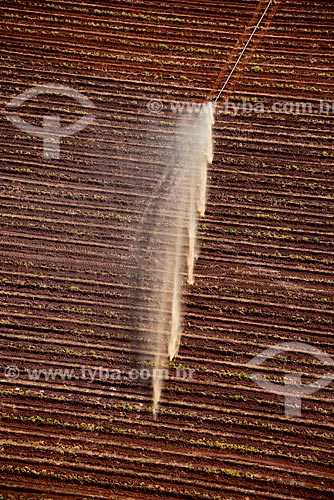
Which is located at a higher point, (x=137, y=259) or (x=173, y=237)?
(x=173, y=237)

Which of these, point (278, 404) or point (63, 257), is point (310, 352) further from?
point (63, 257)

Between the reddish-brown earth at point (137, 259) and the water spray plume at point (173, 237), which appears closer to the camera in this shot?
the reddish-brown earth at point (137, 259)

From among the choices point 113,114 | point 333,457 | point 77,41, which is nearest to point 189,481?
point 333,457

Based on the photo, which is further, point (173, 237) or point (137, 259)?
point (173, 237)
